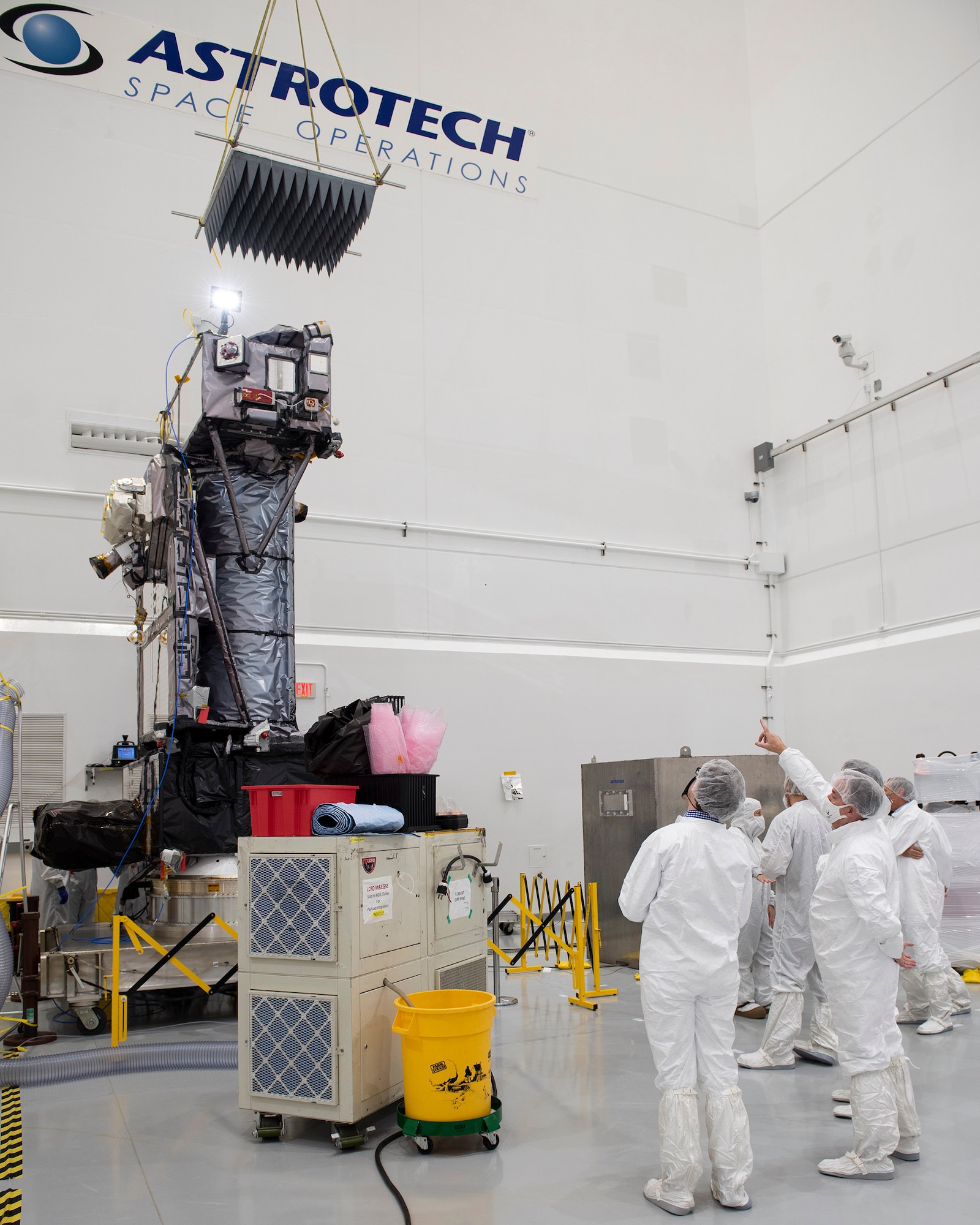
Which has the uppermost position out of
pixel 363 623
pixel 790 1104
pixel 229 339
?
pixel 229 339

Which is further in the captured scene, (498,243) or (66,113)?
(498,243)

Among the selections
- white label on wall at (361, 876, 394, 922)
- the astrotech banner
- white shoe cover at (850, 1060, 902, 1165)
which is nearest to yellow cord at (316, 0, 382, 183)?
the astrotech banner

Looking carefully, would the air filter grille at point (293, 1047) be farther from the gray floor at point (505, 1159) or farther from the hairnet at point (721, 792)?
the hairnet at point (721, 792)

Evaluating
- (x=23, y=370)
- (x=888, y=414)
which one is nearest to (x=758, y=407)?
(x=888, y=414)

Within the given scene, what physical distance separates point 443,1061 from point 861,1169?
5.60 feet

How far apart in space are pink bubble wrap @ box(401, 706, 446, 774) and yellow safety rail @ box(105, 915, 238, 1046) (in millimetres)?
2012

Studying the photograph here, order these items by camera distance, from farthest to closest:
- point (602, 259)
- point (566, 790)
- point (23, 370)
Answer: point (602, 259), point (566, 790), point (23, 370)

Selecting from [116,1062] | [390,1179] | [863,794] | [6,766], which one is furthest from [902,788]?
[6,766]

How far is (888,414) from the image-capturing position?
11.3 m

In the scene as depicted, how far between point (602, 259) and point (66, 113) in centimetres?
626

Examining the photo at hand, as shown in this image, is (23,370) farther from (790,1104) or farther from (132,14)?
(790,1104)

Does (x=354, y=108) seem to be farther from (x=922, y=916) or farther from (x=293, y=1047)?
(x=922, y=916)

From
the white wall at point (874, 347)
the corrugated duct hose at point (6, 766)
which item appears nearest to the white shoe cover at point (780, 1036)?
the corrugated duct hose at point (6, 766)

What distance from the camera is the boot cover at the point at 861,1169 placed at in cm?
388
